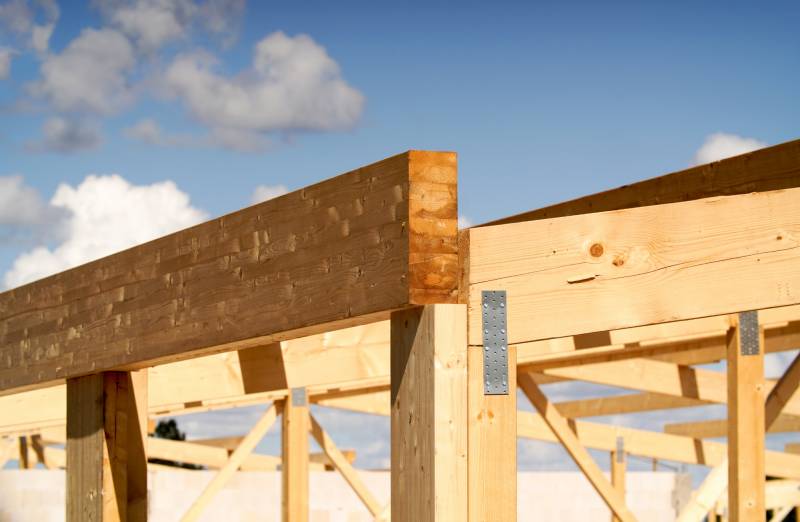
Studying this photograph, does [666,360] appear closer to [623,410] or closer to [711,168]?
[623,410]

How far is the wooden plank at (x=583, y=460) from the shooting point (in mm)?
8867

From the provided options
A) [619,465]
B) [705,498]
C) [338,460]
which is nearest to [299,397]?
[338,460]

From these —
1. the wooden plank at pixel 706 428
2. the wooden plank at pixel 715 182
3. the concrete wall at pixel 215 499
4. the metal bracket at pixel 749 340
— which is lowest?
the concrete wall at pixel 215 499

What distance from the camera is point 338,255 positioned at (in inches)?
170

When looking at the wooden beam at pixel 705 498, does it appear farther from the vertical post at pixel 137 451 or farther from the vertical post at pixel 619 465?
the vertical post at pixel 619 465

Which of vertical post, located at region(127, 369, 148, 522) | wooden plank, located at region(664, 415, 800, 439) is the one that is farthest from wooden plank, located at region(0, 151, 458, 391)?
wooden plank, located at region(664, 415, 800, 439)

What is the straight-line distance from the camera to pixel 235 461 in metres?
9.38

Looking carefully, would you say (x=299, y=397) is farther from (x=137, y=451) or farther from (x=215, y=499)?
(x=215, y=499)

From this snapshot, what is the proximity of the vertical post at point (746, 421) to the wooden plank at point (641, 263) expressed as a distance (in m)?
2.94

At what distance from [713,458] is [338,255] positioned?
1104 cm

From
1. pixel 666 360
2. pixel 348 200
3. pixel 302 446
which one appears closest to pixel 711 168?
pixel 348 200

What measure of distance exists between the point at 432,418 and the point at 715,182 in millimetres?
2990

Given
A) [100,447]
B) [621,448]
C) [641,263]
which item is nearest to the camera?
[641,263]

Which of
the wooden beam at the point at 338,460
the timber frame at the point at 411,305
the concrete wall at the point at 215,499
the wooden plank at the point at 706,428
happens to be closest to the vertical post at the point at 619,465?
the wooden plank at the point at 706,428
